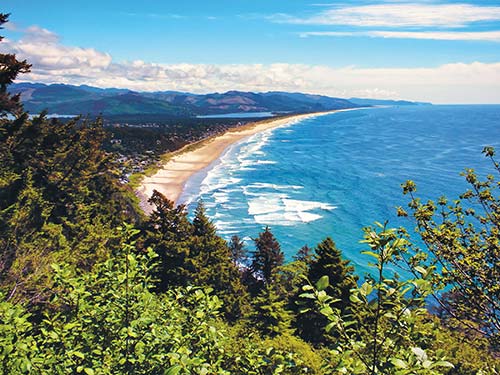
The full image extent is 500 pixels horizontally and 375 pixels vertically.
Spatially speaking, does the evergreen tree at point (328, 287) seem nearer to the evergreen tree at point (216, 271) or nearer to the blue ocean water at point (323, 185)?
the evergreen tree at point (216, 271)

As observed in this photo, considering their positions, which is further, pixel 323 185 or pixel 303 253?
pixel 323 185

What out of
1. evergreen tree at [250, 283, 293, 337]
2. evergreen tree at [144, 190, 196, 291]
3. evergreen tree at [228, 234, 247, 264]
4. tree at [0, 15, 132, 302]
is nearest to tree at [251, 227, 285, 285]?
evergreen tree at [144, 190, 196, 291]

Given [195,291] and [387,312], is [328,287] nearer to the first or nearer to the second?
[195,291]

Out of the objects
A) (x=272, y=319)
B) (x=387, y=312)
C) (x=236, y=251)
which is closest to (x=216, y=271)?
(x=272, y=319)

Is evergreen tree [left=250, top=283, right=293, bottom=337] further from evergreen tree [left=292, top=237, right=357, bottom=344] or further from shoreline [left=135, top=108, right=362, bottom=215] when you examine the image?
shoreline [left=135, top=108, right=362, bottom=215]

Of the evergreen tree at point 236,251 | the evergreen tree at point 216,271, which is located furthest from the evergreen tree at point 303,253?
the evergreen tree at point 216,271

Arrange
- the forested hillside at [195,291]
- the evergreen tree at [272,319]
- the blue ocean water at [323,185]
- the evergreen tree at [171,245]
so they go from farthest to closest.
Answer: the blue ocean water at [323,185] < the evergreen tree at [171,245] < the evergreen tree at [272,319] < the forested hillside at [195,291]
